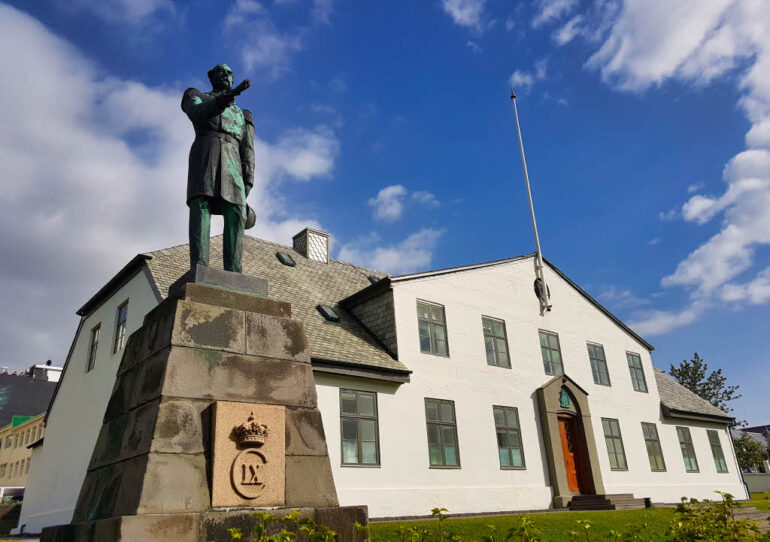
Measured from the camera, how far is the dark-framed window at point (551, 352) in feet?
64.8

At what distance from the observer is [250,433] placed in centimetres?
568

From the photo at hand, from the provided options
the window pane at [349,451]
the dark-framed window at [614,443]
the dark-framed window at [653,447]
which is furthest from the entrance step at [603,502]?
the window pane at [349,451]

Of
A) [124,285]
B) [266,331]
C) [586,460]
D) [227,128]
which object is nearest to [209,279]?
[266,331]

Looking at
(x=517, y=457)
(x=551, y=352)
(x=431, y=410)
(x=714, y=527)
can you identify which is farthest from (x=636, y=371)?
(x=714, y=527)

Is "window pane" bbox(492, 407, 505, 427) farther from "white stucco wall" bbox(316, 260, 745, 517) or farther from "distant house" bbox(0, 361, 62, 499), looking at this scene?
"distant house" bbox(0, 361, 62, 499)

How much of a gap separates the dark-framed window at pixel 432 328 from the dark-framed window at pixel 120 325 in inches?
319

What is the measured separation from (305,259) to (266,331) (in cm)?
1451

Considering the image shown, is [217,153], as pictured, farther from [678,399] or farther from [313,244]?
[678,399]

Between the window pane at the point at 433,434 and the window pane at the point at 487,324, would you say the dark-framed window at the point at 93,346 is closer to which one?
the window pane at the point at 433,434

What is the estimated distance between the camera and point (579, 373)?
20578mm

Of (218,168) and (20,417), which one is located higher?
(20,417)

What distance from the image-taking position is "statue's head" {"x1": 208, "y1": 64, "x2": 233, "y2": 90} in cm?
765

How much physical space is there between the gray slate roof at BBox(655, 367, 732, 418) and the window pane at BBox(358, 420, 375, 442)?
14.2m

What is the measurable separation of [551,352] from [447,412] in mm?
5647
